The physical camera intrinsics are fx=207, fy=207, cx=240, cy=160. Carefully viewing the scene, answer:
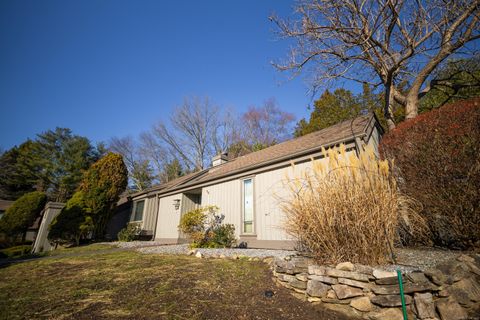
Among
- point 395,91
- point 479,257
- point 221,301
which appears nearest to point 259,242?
point 221,301

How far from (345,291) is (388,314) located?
1.43 ft

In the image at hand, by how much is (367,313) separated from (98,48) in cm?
1282

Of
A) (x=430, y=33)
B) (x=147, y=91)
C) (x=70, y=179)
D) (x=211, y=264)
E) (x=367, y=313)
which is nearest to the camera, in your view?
(x=367, y=313)

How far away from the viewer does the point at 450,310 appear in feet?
6.75

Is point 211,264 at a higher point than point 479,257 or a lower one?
lower

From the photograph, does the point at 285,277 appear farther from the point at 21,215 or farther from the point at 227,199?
the point at 21,215

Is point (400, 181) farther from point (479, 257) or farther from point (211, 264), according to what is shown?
point (211, 264)

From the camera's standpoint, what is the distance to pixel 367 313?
7.65 feet

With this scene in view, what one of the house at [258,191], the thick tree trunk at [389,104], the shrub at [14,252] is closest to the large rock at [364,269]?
the house at [258,191]

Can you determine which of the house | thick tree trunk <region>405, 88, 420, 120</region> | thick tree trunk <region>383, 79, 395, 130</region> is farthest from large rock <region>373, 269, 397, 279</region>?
thick tree trunk <region>405, 88, 420, 120</region>

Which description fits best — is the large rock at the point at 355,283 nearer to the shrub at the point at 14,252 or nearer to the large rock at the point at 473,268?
the large rock at the point at 473,268

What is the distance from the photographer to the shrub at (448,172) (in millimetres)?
3133

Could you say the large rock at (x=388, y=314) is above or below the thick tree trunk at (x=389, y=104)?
below

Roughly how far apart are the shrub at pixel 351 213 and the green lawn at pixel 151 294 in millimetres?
862
